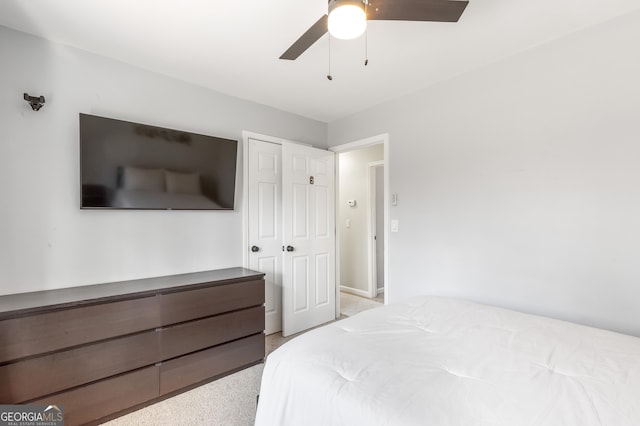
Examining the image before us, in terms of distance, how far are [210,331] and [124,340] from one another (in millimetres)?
563

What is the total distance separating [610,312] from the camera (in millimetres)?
1817

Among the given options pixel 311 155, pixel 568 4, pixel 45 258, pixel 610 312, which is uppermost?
pixel 568 4

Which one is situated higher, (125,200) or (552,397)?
(125,200)

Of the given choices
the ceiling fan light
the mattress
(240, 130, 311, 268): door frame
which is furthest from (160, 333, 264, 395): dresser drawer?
the ceiling fan light

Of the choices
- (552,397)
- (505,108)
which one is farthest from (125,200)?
(505,108)

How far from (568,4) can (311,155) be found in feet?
7.79

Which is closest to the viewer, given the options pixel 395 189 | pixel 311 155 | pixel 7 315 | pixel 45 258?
pixel 7 315

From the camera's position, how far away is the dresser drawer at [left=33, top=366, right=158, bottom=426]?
1717 millimetres

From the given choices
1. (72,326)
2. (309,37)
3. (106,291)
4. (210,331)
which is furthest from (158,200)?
(309,37)

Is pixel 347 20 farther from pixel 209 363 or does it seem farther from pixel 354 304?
pixel 354 304

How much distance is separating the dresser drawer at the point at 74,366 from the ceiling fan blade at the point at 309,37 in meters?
2.06

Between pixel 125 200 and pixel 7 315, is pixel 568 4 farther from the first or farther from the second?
pixel 7 315

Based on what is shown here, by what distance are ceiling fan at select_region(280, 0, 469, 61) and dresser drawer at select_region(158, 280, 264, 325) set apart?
1.92 m

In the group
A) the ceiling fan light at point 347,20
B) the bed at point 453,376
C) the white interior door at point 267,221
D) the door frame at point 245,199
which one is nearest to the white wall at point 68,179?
the door frame at point 245,199
